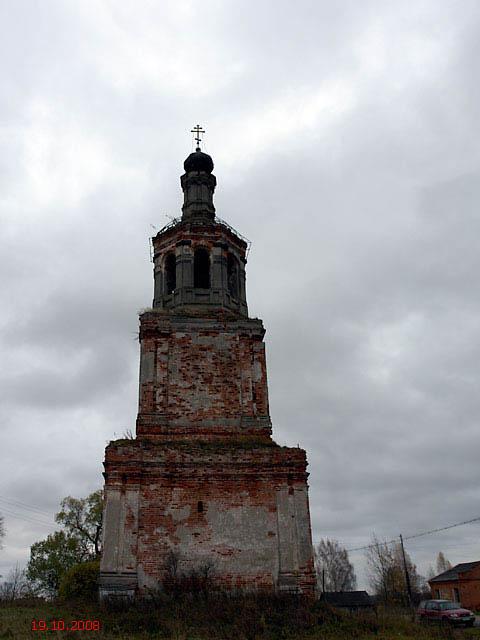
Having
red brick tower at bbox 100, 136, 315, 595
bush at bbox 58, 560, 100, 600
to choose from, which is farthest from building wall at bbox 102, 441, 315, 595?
bush at bbox 58, 560, 100, 600

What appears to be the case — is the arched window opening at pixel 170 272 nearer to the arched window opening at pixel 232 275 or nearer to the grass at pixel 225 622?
the arched window opening at pixel 232 275

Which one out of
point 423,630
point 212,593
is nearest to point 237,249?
point 212,593

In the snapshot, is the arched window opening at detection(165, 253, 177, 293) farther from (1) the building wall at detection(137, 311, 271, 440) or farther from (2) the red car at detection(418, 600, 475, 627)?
(2) the red car at detection(418, 600, 475, 627)

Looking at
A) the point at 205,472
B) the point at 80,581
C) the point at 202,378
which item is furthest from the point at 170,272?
the point at 80,581

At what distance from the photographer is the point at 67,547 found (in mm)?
29250

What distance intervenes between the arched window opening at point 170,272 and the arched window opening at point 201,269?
703 millimetres

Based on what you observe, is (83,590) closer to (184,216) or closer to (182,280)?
(182,280)

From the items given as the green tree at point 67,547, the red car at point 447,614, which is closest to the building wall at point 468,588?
the red car at point 447,614

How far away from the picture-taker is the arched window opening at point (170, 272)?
60.1 feet

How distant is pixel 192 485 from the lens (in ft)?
44.0

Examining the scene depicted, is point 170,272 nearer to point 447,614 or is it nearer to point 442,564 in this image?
point 447,614

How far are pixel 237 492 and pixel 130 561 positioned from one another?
2979 millimetres

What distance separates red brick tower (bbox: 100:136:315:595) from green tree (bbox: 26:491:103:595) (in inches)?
688
